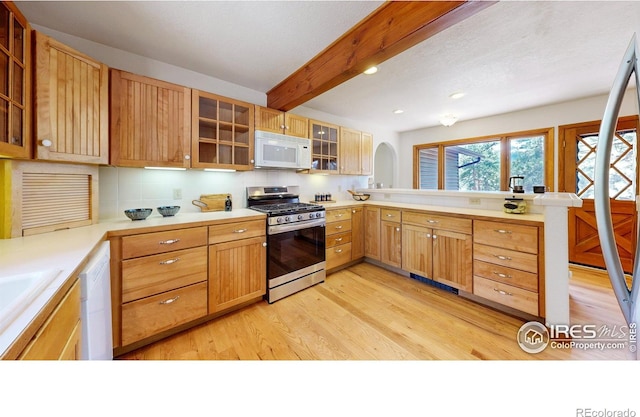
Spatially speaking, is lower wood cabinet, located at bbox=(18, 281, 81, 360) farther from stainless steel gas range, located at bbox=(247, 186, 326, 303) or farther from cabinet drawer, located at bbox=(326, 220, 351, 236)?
cabinet drawer, located at bbox=(326, 220, 351, 236)

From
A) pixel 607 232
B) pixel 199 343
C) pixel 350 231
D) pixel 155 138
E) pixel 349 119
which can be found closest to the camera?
pixel 607 232

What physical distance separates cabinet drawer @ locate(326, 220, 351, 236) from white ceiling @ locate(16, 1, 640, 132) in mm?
1682

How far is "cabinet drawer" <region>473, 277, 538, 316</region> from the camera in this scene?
6.22 ft

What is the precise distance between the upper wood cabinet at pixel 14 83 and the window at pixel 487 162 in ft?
17.3

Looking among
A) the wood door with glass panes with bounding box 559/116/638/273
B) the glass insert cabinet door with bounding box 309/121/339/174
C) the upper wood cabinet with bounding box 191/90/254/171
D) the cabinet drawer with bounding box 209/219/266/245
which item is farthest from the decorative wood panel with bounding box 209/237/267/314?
the wood door with glass panes with bounding box 559/116/638/273

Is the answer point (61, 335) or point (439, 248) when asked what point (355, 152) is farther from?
point (61, 335)

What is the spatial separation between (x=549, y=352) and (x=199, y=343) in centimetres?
255

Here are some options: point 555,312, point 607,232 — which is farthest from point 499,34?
point 555,312

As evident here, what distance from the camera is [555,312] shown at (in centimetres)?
179

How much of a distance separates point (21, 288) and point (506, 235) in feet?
9.77

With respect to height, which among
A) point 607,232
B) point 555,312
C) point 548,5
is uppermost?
point 548,5
